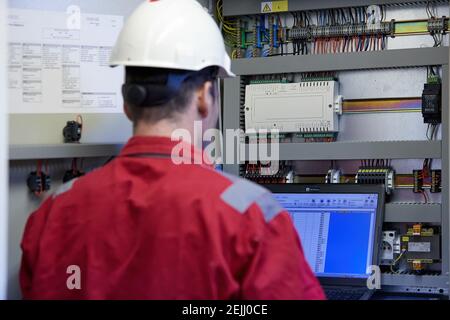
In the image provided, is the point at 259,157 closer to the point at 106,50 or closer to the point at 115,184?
the point at 106,50

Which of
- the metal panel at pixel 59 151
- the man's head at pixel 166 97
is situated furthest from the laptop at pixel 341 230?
the man's head at pixel 166 97

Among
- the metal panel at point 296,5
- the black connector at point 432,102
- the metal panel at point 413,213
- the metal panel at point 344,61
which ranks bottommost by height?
the metal panel at point 413,213

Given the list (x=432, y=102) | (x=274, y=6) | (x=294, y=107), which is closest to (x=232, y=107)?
(x=294, y=107)

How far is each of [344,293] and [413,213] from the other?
41cm

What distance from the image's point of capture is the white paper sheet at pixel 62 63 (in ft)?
6.24

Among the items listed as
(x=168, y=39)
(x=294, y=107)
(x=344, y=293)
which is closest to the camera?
(x=168, y=39)

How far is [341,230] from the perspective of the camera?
247cm

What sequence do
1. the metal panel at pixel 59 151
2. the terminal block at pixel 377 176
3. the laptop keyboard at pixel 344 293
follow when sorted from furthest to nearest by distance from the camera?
1. the terminal block at pixel 377 176
2. the laptop keyboard at pixel 344 293
3. the metal panel at pixel 59 151

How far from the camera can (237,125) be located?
2.71 meters

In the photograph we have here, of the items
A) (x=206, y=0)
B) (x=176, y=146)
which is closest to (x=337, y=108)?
(x=206, y=0)

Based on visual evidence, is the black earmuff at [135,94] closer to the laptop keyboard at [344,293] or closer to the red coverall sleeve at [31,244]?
the red coverall sleeve at [31,244]

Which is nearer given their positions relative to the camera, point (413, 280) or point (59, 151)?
point (59, 151)

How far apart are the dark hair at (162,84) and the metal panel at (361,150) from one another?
3.74ft

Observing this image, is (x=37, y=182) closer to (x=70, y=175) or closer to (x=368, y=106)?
(x=70, y=175)
